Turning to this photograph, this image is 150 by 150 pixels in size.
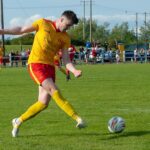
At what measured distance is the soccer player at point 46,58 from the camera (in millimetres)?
9047

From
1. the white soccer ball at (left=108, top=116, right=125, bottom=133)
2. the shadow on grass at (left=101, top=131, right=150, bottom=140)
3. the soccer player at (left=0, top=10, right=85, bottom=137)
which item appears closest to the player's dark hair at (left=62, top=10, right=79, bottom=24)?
the soccer player at (left=0, top=10, right=85, bottom=137)

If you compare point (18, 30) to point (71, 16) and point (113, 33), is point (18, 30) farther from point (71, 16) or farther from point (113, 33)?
point (113, 33)

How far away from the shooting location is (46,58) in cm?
919

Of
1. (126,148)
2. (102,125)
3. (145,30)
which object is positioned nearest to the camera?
(126,148)

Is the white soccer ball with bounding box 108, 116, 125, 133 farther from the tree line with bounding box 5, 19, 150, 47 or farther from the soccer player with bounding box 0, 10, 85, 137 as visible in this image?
the tree line with bounding box 5, 19, 150, 47

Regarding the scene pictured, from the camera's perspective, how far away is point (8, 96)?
664 inches

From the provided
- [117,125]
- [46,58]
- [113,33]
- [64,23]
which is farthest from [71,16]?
[113,33]

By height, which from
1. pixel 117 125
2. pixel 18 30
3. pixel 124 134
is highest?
pixel 18 30

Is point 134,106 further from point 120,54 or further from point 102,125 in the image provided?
point 120,54

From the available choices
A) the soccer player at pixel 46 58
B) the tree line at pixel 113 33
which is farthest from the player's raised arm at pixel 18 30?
the tree line at pixel 113 33

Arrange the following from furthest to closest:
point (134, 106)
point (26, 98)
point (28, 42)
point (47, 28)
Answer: point (28, 42) → point (26, 98) → point (134, 106) → point (47, 28)

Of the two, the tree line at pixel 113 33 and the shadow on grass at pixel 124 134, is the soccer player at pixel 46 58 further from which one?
the tree line at pixel 113 33

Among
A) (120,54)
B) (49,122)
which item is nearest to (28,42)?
(120,54)

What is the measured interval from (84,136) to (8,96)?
8.02 metres
